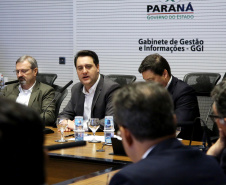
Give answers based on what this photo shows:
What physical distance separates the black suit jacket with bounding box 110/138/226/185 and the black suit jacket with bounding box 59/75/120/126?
2954 mm

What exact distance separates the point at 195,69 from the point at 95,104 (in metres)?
2.52

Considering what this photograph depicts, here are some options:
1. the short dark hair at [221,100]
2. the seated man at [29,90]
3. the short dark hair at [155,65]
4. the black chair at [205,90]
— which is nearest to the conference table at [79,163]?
the short dark hair at [221,100]

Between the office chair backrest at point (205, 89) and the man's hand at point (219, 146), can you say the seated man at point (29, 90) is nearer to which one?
the office chair backrest at point (205, 89)

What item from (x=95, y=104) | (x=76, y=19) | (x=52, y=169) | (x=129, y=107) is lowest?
(x=52, y=169)

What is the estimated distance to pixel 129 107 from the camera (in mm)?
1482

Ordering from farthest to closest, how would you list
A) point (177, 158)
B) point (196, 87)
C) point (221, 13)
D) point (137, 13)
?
point (137, 13) → point (221, 13) → point (196, 87) → point (177, 158)

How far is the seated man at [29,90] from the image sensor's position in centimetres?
520

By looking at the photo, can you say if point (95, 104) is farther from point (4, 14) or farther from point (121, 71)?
point (4, 14)

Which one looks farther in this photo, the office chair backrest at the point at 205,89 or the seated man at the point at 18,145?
the office chair backrest at the point at 205,89

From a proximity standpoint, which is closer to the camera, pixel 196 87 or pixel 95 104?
pixel 95 104

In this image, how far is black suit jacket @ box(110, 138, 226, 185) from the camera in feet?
4.51

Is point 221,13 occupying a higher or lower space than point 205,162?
higher

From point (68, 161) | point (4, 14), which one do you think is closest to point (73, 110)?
point (68, 161)

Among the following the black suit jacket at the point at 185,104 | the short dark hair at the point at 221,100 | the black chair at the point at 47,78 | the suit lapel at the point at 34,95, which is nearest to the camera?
the short dark hair at the point at 221,100
